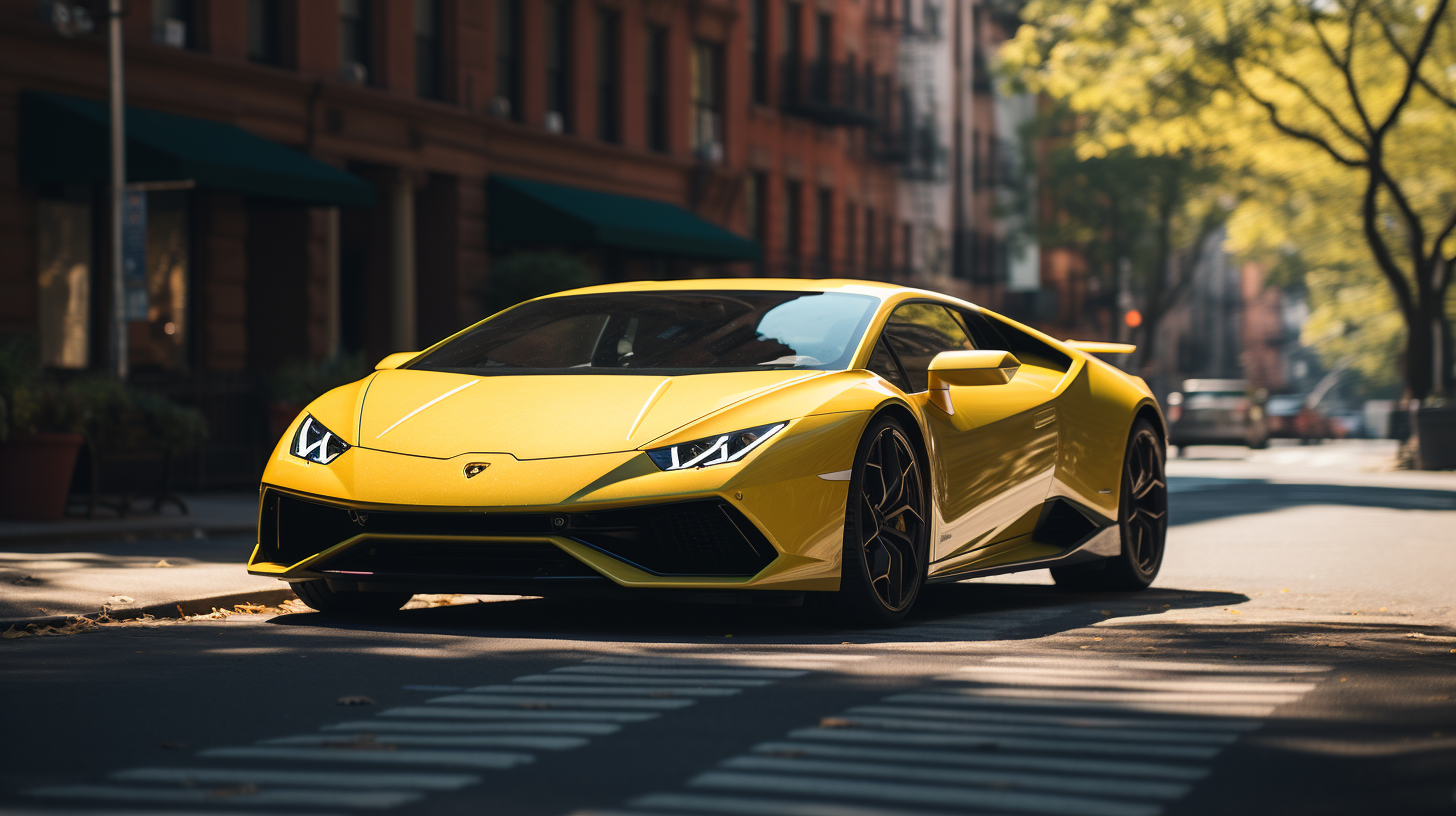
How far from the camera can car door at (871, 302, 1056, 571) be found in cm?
816

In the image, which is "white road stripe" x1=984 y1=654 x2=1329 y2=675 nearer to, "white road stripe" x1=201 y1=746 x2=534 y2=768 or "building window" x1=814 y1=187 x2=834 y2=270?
"white road stripe" x1=201 y1=746 x2=534 y2=768

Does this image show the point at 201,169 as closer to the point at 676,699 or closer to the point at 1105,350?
the point at 1105,350

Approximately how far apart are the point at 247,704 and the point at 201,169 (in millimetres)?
15510

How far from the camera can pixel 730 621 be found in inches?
312

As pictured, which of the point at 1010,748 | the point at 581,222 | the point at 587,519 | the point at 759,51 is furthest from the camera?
the point at 759,51

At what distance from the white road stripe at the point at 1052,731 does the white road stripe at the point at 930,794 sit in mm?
763

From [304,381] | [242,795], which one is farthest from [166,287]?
[242,795]

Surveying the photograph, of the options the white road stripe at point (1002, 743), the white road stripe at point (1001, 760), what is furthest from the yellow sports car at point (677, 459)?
the white road stripe at point (1001, 760)

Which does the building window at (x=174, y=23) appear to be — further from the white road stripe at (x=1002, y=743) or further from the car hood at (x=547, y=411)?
the white road stripe at (x=1002, y=743)

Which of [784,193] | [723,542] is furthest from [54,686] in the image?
[784,193]

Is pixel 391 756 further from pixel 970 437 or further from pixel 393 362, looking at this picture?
pixel 970 437

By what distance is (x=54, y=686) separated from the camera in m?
6.08

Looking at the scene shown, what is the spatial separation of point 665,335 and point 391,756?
3.48 metres

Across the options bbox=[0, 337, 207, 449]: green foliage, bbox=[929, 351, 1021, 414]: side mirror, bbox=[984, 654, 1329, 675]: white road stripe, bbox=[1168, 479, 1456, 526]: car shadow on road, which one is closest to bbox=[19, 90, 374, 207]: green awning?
bbox=[0, 337, 207, 449]: green foliage
